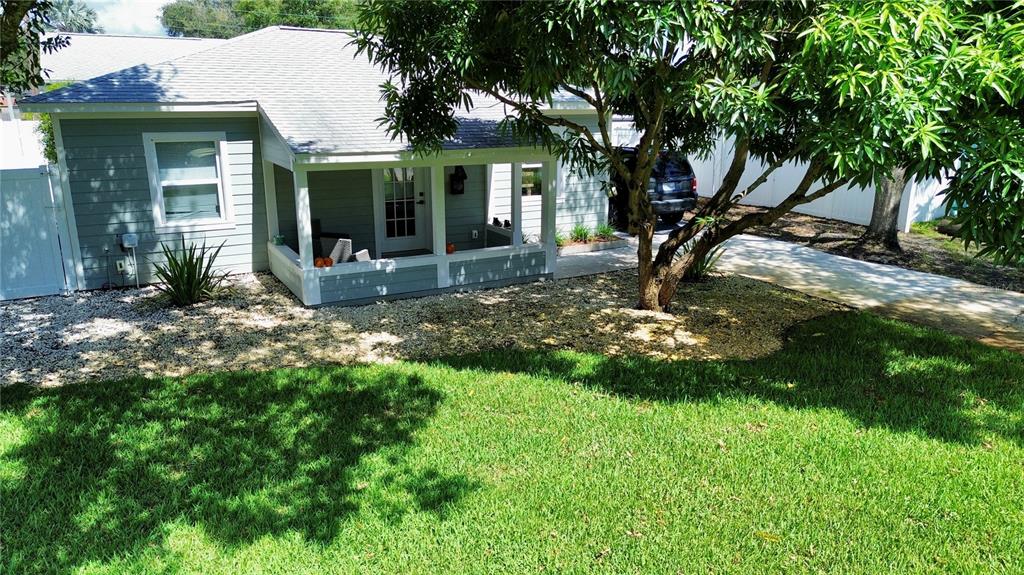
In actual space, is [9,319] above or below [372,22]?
below

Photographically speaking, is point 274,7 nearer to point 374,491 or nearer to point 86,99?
point 86,99

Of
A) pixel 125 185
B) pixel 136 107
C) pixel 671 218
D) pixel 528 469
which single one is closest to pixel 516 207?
pixel 671 218

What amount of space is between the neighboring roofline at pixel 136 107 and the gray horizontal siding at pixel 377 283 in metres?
2.99

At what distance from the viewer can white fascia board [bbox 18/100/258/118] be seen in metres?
8.59

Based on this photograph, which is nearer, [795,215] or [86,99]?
[86,99]

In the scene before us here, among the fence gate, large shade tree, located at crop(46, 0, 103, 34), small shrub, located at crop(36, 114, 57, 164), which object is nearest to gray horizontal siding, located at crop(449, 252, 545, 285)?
the fence gate

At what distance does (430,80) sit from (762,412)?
5.04 meters

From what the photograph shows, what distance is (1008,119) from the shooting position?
477 cm

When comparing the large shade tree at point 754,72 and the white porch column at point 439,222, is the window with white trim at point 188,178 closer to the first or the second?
the white porch column at point 439,222

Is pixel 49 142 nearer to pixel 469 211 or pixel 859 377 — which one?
pixel 469 211

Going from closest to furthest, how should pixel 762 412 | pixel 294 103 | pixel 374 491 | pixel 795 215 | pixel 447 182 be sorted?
pixel 374 491
pixel 762 412
pixel 294 103
pixel 447 182
pixel 795 215

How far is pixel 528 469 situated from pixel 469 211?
7.69 metres

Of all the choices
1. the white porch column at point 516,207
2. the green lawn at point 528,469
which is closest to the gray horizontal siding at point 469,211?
the white porch column at point 516,207

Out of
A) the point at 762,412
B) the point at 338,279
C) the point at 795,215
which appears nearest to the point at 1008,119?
the point at 762,412
